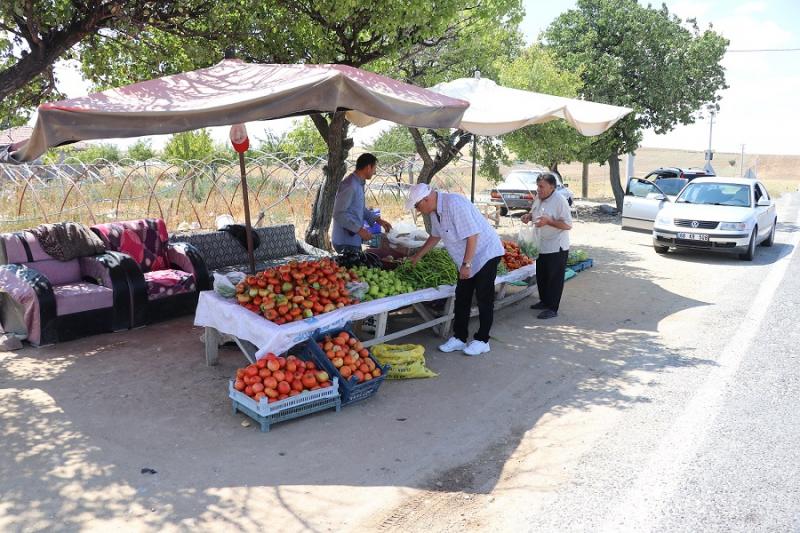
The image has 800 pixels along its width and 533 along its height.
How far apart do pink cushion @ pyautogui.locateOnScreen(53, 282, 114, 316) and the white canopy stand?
5116mm

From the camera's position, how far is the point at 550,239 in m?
7.96

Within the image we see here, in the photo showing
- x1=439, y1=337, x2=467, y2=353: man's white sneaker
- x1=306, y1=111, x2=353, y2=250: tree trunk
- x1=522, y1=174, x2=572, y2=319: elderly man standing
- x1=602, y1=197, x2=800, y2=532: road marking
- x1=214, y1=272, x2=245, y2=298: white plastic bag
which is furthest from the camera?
x1=306, y1=111, x2=353, y2=250: tree trunk

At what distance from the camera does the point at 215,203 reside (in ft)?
60.0

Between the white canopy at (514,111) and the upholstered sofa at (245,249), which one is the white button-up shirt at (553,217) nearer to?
the white canopy at (514,111)

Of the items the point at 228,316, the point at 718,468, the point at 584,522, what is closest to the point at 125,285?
the point at 228,316

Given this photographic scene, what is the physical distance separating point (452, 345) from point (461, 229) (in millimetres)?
1302

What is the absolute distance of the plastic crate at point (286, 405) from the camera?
4703 millimetres

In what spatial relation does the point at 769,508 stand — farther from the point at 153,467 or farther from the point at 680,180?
the point at 680,180

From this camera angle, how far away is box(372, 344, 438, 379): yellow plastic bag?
19.4 feet

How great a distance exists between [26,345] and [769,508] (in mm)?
6899

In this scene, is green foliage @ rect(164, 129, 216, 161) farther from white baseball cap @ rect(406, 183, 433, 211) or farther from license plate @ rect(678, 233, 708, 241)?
white baseball cap @ rect(406, 183, 433, 211)

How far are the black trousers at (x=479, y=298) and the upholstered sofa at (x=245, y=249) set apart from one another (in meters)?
3.02

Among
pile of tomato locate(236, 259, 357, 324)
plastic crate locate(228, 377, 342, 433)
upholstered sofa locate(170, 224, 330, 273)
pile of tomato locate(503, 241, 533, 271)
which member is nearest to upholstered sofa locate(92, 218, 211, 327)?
upholstered sofa locate(170, 224, 330, 273)

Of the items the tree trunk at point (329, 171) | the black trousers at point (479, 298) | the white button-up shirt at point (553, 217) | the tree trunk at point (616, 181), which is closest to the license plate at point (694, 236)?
the white button-up shirt at point (553, 217)
